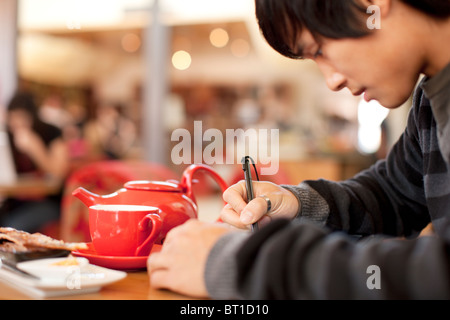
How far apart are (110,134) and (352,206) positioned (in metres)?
4.98

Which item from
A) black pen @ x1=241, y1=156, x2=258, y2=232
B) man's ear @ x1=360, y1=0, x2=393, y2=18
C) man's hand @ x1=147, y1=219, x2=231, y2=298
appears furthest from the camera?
black pen @ x1=241, y1=156, x2=258, y2=232

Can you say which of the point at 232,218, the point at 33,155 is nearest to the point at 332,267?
the point at 232,218

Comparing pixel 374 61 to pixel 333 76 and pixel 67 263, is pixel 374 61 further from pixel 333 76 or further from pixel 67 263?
pixel 67 263

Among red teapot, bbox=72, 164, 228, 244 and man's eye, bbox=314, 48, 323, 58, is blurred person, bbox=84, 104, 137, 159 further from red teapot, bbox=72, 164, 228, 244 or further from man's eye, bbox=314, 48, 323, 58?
man's eye, bbox=314, 48, 323, 58

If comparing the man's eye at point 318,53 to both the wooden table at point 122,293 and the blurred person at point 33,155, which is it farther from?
the blurred person at point 33,155

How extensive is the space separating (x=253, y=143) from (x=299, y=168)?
50 centimetres

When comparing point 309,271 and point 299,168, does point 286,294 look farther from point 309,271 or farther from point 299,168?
point 299,168

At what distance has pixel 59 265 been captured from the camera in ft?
1.83

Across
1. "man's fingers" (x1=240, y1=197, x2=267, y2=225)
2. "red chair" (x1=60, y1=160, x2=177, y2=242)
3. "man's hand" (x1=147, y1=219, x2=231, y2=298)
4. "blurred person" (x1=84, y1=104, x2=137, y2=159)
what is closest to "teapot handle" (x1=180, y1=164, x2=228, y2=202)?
"man's fingers" (x1=240, y1=197, x2=267, y2=225)

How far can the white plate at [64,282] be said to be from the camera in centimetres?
50

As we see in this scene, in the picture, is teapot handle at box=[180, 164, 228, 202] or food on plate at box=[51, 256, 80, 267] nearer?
food on plate at box=[51, 256, 80, 267]

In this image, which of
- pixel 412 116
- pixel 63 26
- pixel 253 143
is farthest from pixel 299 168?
pixel 412 116

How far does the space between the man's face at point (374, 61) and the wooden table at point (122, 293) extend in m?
0.36

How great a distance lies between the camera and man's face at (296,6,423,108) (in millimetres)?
646
